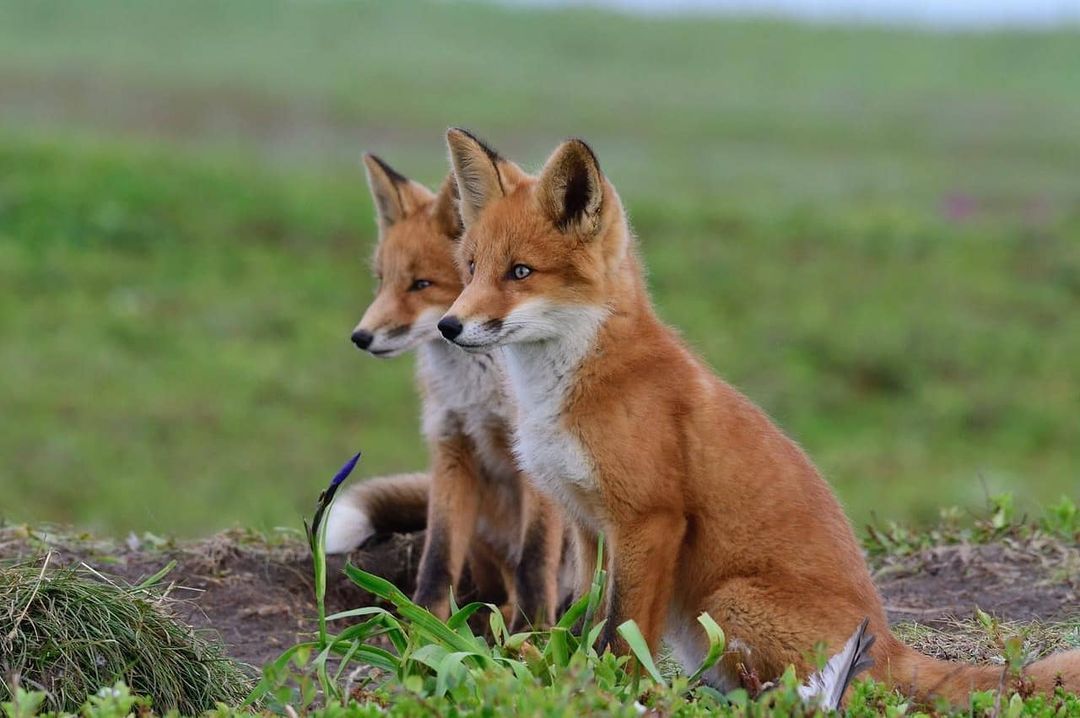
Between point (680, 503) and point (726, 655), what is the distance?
21.9 inches

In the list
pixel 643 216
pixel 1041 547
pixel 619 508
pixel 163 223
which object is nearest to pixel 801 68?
pixel 643 216

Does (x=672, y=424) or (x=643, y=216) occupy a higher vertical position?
(x=672, y=424)

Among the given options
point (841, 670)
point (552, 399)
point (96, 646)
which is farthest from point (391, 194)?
point (841, 670)

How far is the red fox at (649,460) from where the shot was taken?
4.97 metres

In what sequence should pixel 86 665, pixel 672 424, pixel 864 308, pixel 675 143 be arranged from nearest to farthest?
pixel 86 665 → pixel 672 424 → pixel 864 308 → pixel 675 143

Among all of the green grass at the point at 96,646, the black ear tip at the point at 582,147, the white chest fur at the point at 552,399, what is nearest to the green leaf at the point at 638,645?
the white chest fur at the point at 552,399

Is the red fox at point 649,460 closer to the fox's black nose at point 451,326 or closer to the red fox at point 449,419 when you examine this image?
the fox's black nose at point 451,326

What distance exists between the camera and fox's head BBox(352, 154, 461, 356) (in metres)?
6.85

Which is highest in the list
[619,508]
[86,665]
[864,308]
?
[619,508]

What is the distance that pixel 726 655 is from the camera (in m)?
5.00

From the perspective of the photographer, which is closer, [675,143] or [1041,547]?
[1041,547]

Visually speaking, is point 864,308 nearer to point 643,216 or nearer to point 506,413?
point 643,216

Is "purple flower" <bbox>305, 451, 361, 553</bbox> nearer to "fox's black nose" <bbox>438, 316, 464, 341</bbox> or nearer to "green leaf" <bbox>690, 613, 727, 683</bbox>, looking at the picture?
"fox's black nose" <bbox>438, 316, 464, 341</bbox>

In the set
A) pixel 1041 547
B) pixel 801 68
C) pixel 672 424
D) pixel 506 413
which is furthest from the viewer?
pixel 801 68
